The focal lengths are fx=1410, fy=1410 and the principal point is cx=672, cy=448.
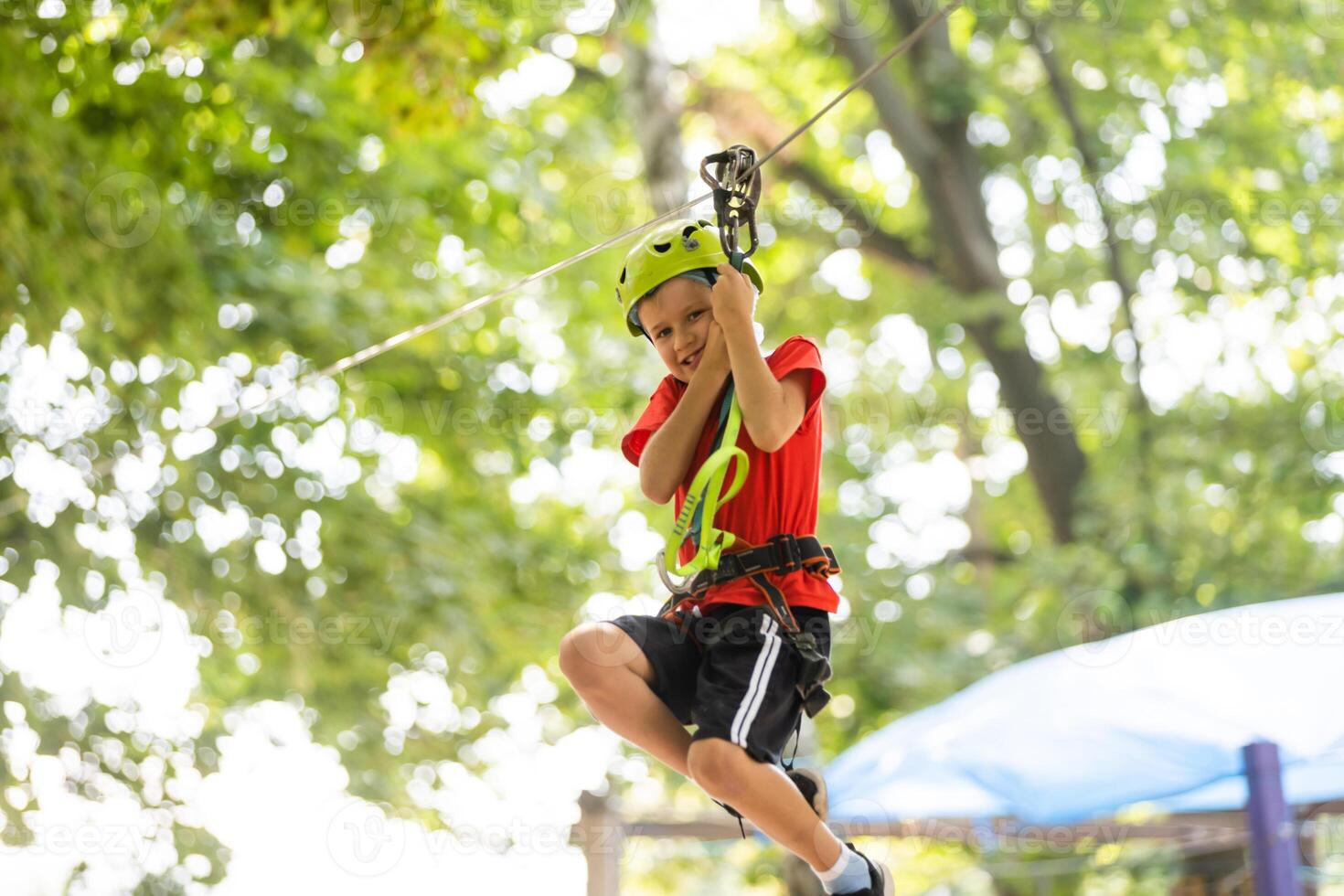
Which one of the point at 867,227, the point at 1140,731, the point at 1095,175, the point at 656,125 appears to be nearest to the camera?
the point at 1140,731

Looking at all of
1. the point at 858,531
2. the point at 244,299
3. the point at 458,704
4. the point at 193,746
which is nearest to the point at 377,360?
the point at 244,299

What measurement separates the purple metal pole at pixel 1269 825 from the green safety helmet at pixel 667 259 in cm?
256

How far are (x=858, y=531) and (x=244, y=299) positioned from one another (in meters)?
5.42

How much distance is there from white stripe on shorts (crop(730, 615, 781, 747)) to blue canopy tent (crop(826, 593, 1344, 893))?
244 centimetres

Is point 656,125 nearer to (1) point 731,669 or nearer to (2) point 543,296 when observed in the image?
(2) point 543,296

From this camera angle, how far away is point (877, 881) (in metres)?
2.36

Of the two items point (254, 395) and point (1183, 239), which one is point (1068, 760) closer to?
point (254, 395)

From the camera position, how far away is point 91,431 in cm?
635

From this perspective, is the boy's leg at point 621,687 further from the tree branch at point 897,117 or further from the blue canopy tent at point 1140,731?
the tree branch at point 897,117

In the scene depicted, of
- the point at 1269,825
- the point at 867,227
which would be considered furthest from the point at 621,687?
the point at 867,227

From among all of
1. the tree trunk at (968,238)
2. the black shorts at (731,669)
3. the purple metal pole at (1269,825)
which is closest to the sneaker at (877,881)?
the black shorts at (731,669)

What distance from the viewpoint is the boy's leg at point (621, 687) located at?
2357mm

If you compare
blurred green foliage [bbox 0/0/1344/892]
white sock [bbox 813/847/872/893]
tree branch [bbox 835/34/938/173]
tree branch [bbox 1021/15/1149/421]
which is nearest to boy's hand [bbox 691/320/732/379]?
white sock [bbox 813/847/872/893]

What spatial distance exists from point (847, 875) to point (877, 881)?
0.26 ft
